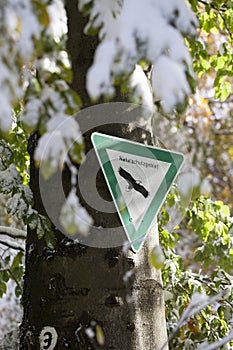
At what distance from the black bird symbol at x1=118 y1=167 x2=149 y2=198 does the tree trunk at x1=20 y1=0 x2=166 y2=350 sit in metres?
0.06

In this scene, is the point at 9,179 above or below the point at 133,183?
above

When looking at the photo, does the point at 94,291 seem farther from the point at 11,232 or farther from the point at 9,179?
the point at 11,232

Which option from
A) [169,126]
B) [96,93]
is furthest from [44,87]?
[169,126]

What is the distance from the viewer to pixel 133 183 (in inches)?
61.0

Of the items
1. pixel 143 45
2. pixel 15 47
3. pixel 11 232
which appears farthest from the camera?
pixel 11 232

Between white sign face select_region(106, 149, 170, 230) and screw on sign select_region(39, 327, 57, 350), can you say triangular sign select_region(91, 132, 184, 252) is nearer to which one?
white sign face select_region(106, 149, 170, 230)

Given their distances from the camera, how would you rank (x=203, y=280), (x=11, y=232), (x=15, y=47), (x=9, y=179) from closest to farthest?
(x=15, y=47) → (x=9, y=179) → (x=11, y=232) → (x=203, y=280)

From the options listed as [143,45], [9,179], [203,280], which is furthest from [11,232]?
[143,45]

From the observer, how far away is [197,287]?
2.52 metres

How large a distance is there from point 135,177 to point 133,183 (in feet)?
0.05

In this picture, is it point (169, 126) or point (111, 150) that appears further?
point (169, 126)

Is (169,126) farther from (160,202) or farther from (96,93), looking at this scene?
(96,93)

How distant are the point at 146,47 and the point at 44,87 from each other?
18 centimetres

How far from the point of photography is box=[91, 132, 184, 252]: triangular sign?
1537mm
